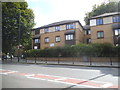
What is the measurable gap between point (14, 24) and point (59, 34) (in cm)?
1208

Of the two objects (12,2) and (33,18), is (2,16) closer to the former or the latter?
(12,2)

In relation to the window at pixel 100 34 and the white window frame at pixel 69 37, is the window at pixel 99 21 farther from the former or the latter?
the white window frame at pixel 69 37

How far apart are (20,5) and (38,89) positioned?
27387 millimetres

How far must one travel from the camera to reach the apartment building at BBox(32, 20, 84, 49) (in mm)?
32062

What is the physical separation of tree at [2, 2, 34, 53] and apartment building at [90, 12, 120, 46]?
48.8ft

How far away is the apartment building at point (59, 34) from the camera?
32062 millimetres

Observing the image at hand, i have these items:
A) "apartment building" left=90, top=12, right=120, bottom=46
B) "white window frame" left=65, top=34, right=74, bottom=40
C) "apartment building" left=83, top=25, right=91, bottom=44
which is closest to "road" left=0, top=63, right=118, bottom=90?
"apartment building" left=90, top=12, right=120, bottom=46

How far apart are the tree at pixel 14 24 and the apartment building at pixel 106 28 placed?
1488 cm

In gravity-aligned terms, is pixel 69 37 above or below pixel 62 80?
above

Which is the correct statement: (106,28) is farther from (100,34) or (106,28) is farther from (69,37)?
(69,37)

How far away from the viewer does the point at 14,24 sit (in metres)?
27.0

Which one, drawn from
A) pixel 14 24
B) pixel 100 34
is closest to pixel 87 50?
pixel 100 34

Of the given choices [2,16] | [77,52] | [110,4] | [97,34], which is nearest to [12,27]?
[2,16]

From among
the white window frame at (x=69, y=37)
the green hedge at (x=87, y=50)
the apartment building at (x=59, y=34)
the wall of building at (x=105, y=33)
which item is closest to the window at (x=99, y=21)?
the wall of building at (x=105, y=33)
